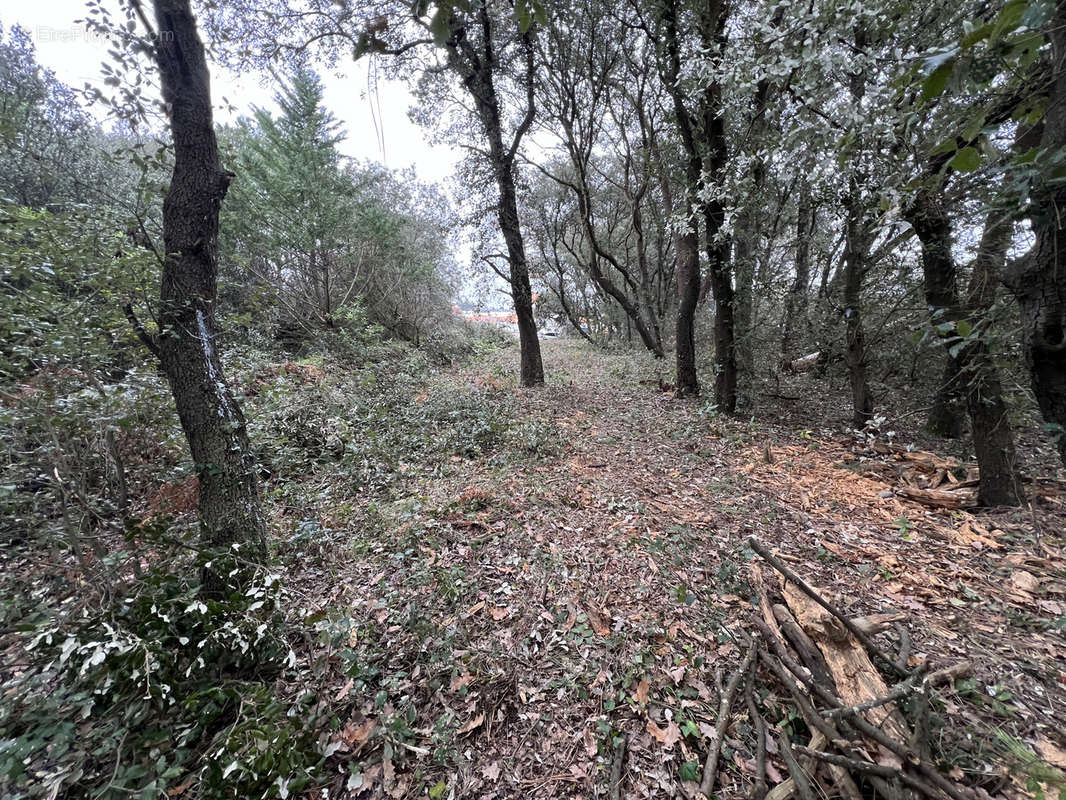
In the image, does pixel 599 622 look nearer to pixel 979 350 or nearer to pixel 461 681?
pixel 461 681

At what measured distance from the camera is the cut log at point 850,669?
167cm

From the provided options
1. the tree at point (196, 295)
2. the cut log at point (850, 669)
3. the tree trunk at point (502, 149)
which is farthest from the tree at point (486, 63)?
the cut log at point (850, 669)

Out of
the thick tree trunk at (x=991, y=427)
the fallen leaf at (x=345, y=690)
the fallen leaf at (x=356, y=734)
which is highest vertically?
the thick tree trunk at (x=991, y=427)

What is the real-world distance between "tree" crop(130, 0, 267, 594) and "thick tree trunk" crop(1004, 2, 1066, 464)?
4228mm

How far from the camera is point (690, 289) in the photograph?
7355 mm

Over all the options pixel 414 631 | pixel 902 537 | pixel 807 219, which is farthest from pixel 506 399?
pixel 807 219

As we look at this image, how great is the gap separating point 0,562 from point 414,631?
3066mm

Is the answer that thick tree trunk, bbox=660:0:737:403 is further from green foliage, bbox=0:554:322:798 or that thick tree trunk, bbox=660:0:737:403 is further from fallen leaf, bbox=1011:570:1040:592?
Result: green foliage, bbox=0:554:322:798

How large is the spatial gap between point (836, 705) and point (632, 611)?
1.11m

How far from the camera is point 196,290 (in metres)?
2.48

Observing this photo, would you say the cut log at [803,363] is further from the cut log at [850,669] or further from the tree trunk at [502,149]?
the cut log at [850,669]

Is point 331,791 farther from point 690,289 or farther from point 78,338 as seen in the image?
point 690,289

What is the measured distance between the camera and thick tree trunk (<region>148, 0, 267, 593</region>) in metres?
2.42

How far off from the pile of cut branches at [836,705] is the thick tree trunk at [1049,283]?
1.24 m
